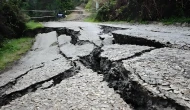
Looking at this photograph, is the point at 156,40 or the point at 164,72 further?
the point at 156,40

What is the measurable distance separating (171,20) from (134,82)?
6.22 metres

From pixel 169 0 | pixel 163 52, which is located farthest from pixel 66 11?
pixel 163 52

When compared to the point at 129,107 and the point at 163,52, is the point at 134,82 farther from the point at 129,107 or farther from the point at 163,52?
the point at 163,52

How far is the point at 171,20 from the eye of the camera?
7574mm

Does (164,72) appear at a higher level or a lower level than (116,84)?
higher

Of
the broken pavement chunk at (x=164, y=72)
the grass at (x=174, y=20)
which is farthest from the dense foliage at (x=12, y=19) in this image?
the broken pavement chunk at (x=164, y=72)

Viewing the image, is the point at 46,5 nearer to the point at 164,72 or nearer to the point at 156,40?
the point at 156,40

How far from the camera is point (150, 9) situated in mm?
8641

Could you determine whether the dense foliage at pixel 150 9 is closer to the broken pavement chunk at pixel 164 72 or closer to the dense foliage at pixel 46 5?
the broken pavement chunk at pixel 164 72

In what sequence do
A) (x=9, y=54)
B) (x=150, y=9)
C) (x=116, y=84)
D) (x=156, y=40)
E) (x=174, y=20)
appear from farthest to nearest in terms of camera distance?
Result: (x=150, y=9) < (x=174, y=20) < (x=9, y=54) < (x=156, y=40) < (x=116, y=84)

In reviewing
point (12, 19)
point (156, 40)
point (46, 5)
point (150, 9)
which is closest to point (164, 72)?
point (156, 40)

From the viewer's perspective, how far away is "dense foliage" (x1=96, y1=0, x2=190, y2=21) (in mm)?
7532

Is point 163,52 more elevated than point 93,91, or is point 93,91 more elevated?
point 163,52

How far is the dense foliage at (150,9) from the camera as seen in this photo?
7.53 metres
